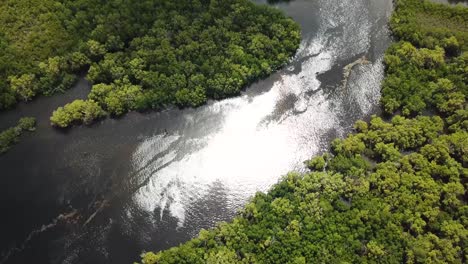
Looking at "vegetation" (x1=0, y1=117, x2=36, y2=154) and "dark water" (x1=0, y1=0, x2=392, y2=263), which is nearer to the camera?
"dark water" (x1=0, y1=0, x2=392, y2=263)

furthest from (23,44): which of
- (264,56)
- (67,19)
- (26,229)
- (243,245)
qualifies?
(243,245)

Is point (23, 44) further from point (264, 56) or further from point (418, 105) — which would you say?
point (418, 105)

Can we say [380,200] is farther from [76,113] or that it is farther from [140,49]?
[76,113]

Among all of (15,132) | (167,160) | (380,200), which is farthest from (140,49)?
(380,200)

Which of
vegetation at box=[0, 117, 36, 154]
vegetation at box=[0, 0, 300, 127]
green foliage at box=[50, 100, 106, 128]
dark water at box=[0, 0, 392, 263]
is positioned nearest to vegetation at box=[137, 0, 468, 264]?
dark water at box=[0, 0, 392, 263]

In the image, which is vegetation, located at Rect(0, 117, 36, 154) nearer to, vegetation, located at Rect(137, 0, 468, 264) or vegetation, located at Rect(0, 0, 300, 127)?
vegetation, located at Rect(0, 0, 300, 127)

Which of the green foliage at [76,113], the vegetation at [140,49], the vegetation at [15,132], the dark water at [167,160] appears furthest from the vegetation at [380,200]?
the vegetation at [15,132]

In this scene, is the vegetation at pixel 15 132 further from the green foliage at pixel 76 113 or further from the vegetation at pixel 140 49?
the vegetation at pixel 140 49
